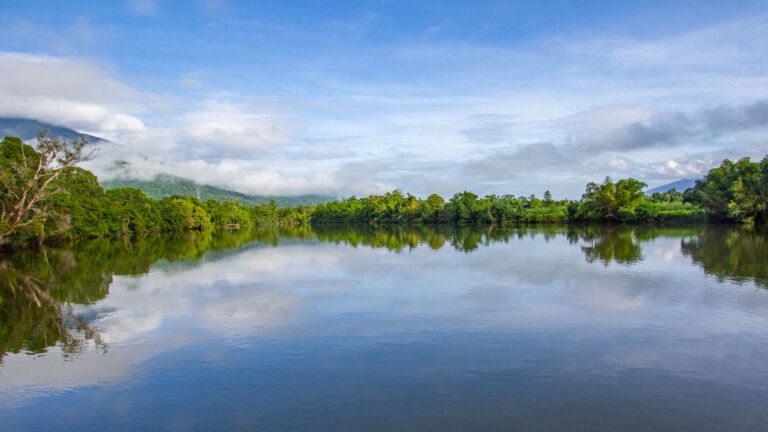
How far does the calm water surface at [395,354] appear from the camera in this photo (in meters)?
5.82

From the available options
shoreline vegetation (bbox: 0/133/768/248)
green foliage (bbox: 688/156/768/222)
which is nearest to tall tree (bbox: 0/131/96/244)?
shoreline vegetation (bbox: 0/133/768/248)

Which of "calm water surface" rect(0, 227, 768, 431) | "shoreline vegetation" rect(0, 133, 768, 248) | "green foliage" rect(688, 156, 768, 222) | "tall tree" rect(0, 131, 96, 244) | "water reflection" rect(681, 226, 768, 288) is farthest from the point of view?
"green foliage" rect(688, 156, 768, 222)

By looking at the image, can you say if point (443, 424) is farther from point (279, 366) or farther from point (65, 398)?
point (65, 398)

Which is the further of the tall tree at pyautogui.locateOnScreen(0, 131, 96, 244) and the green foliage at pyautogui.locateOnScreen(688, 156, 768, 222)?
the green foliage at pyautogui.locateOnScreen(688, 156, 768, 222)

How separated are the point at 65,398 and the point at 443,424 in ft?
19.0

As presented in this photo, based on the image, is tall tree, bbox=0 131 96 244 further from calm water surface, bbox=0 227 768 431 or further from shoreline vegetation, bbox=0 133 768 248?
calm water surface, bbox=0 227 768 431

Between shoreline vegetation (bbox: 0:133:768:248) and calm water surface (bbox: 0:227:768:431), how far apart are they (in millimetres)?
14889

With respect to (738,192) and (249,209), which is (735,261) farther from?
(249,209)

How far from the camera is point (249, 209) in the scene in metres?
119

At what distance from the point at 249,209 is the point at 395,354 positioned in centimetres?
11740

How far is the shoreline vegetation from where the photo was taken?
1078 inches

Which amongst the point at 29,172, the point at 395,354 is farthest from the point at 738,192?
the point at 29,172

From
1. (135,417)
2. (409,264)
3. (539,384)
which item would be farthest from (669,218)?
(135,417)

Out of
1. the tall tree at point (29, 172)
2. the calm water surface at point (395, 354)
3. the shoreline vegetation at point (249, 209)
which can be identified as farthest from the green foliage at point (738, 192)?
the tall tree at point (29, 172)
